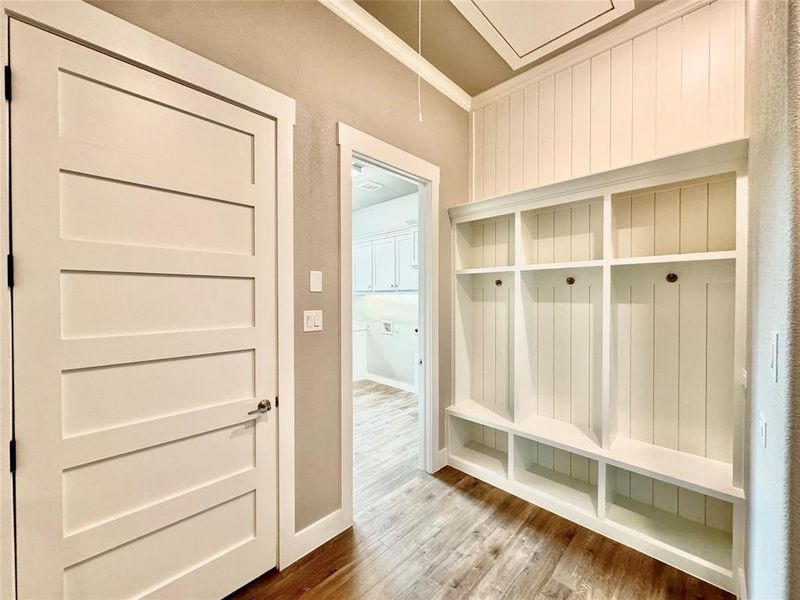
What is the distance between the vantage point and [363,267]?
5680 millimetres

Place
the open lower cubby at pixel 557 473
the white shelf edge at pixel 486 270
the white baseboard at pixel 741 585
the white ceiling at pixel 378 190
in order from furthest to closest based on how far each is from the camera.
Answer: the white ceiling at pixel 378 190
the white shelf edge at pixel 486 270
the open lower cubby at pixel 557 473
the white baseboard at pixel 741 585

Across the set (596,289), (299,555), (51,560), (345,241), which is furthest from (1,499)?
(596,289)

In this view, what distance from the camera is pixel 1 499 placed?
3.42 ft

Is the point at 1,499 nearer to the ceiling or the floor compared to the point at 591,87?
nearer to the floor

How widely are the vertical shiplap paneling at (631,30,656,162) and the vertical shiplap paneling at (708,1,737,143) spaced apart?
0.26m

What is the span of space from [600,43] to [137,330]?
308 centimetres

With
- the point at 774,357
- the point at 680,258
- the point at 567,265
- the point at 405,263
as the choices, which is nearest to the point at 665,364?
the point at 680,258

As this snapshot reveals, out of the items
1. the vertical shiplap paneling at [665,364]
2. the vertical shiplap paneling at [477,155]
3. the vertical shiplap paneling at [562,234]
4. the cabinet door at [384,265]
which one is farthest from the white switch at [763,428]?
the cabinet door at [384,265]

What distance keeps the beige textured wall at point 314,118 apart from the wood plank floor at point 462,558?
0.29 metres

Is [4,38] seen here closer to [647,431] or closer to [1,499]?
[1,499]

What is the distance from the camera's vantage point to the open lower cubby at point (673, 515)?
5.76ft

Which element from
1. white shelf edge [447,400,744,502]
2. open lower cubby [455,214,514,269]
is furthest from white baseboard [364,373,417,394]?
open lower cubby [455,214,514,269]

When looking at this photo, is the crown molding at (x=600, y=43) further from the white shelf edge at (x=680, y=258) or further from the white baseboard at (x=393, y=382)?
the white baseboard at (x=393, y=382)

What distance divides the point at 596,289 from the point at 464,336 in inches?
41.5
